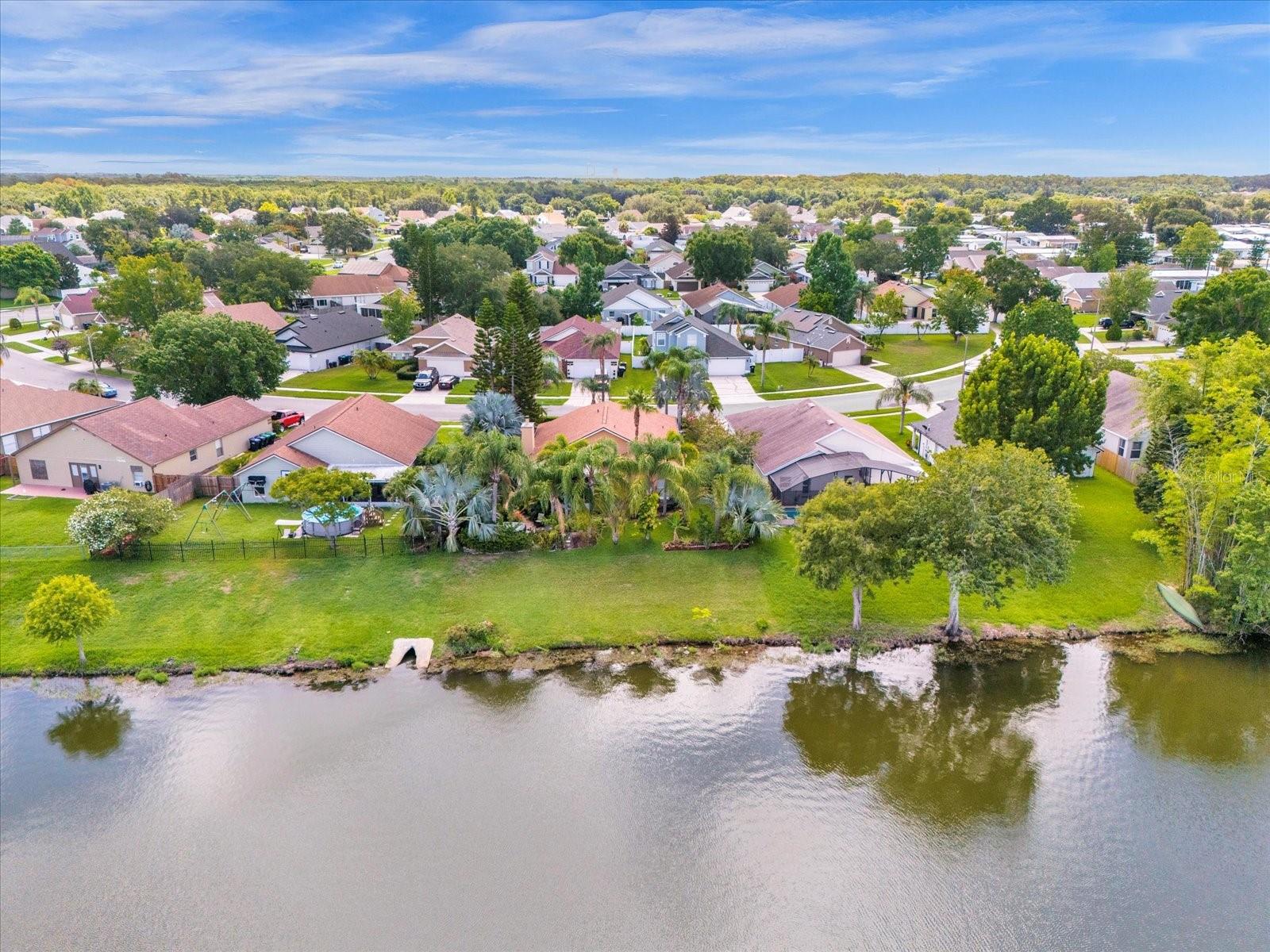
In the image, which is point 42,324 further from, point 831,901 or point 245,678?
point 831,901

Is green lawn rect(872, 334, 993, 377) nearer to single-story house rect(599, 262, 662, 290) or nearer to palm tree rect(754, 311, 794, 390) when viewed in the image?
palm tree rect(754, 311, 794, 390)

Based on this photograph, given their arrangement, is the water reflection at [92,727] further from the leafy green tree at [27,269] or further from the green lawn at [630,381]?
the leafy green tree at [27,269]

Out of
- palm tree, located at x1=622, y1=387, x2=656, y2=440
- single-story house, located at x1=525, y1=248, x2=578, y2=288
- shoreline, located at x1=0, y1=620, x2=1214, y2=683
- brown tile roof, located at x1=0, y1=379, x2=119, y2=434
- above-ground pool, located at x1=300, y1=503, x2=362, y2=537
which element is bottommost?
shoreline, located at x1=0, y1=620, x2=1214, y2=683

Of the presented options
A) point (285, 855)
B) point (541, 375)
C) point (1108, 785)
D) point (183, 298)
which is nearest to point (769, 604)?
point (1108, 785)

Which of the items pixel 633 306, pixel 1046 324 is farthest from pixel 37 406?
pixel 1046 324

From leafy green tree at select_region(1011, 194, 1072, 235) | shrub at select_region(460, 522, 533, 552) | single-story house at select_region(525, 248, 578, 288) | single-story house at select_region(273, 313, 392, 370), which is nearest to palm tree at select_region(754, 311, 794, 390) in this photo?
single-story house at select_region(273, 313, 392, 370)

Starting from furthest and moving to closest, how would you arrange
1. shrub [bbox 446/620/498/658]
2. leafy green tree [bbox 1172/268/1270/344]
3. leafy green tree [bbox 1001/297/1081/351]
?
leafy green tree [bbox 1172/268/1270/344]
leafy green tree [bbox 1001/297/1081/351]
shrub [bbox 446/620/498/658]
